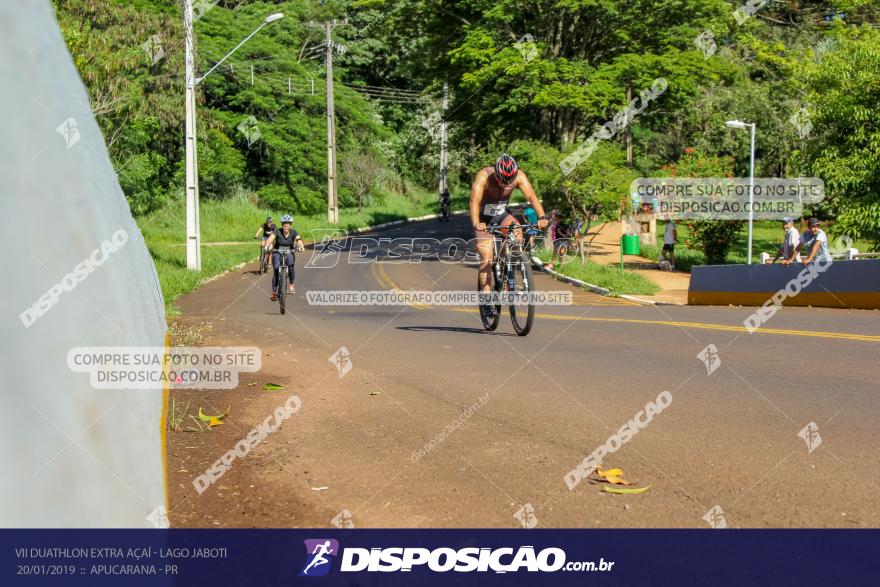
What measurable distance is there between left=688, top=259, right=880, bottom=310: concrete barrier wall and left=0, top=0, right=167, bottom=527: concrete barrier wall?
56.2 ft

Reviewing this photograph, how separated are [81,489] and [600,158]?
3090cm

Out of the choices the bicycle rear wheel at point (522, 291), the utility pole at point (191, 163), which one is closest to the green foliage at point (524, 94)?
the utility pole at point (191, 163)

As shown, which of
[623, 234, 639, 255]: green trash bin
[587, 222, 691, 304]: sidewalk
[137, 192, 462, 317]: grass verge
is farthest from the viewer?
[623, 234, 639, 255]: green trash bin

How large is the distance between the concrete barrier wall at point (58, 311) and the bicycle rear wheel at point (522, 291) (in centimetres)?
849

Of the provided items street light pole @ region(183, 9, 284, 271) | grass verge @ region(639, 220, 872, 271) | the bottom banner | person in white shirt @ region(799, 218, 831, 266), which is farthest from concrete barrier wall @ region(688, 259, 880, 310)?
street light pole @ region(183, 9, 284, 271)

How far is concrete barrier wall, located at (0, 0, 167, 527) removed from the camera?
2.45 m

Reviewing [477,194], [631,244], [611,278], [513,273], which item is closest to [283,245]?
[513,273]

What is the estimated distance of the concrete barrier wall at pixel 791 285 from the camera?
17.7m

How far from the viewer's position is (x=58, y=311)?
2.62 m

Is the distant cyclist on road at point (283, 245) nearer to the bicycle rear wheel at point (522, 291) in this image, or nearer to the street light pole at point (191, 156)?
the bicycle rear wheel at point (522, 291)

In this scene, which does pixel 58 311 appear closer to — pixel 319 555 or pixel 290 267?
pixel 319 555

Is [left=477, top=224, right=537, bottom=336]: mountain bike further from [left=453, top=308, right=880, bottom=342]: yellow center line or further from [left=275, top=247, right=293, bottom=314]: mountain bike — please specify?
[left=275, top=247, right=293, bottom=314]: mountain bike

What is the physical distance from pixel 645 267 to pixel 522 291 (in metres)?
23.7

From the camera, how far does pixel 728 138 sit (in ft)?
154
